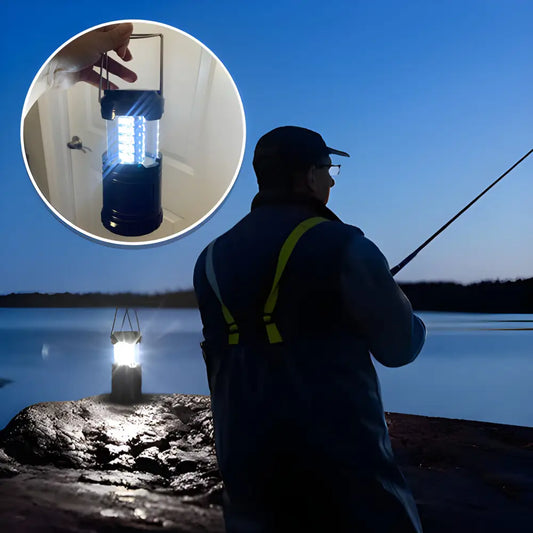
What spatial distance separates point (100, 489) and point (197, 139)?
2538mm

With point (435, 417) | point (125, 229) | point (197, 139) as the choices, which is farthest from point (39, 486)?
point (435, 417)

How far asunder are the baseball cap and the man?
0.14 metres

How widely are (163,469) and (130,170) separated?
284 cm

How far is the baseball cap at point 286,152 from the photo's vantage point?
1299 mm

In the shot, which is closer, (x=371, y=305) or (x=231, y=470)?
(x=371, y=305)

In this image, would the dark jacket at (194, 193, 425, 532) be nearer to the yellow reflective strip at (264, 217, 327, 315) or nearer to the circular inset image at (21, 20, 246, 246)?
the yellow reflective strip at (264, 217, 327, 315)

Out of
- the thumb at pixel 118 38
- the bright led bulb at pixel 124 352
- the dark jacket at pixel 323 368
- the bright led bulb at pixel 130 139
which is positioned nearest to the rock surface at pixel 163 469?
the bright led bulb at pixel 124 352

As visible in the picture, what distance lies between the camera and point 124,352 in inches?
255

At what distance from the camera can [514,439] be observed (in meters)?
5.61

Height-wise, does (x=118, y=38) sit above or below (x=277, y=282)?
above

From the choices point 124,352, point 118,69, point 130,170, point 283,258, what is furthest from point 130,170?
point 124,352

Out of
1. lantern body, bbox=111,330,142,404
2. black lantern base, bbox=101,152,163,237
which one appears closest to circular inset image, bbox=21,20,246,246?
black lantern base, bbox=101,152,163,237

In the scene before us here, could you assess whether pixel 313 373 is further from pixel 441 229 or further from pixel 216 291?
pixel 441 229

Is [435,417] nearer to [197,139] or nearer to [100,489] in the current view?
[100,489]
